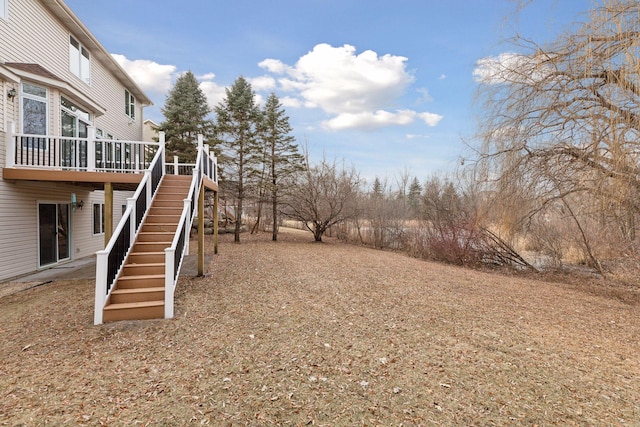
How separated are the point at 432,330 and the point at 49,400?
463cm

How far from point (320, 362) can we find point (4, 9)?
1106cm

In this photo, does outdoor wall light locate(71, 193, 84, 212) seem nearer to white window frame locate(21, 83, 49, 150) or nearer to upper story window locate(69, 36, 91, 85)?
white window frame locate(21, 83, 49, 150)

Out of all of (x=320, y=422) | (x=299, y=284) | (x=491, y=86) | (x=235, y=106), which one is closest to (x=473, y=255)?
(x=491, y=86)

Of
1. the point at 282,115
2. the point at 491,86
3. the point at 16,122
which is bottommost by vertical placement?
the point at 16,122

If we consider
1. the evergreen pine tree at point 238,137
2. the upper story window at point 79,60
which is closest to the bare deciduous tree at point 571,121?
the evergreen pine tree at point 238,137

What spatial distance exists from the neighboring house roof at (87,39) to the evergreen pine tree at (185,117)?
2.75 meters

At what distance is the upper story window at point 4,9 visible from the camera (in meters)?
7.49

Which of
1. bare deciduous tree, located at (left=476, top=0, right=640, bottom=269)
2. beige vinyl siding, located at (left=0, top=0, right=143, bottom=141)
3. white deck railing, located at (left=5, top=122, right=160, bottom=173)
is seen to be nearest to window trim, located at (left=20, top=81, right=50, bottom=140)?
beige vinyl siding, located at (left=0, top=0, right=143, bottom=141)

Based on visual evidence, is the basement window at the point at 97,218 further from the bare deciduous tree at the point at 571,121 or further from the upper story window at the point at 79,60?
the bare deciduous tree at the point at 571,121

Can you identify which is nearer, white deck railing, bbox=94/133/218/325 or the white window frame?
white deck railing, bbox=94/133/218/325

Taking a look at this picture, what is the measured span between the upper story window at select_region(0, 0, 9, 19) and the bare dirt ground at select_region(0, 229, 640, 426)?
6.80 metres

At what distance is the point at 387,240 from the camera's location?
18.1m

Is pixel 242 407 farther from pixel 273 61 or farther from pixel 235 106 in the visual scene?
pixel 273 61

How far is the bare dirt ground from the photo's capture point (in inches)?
109
